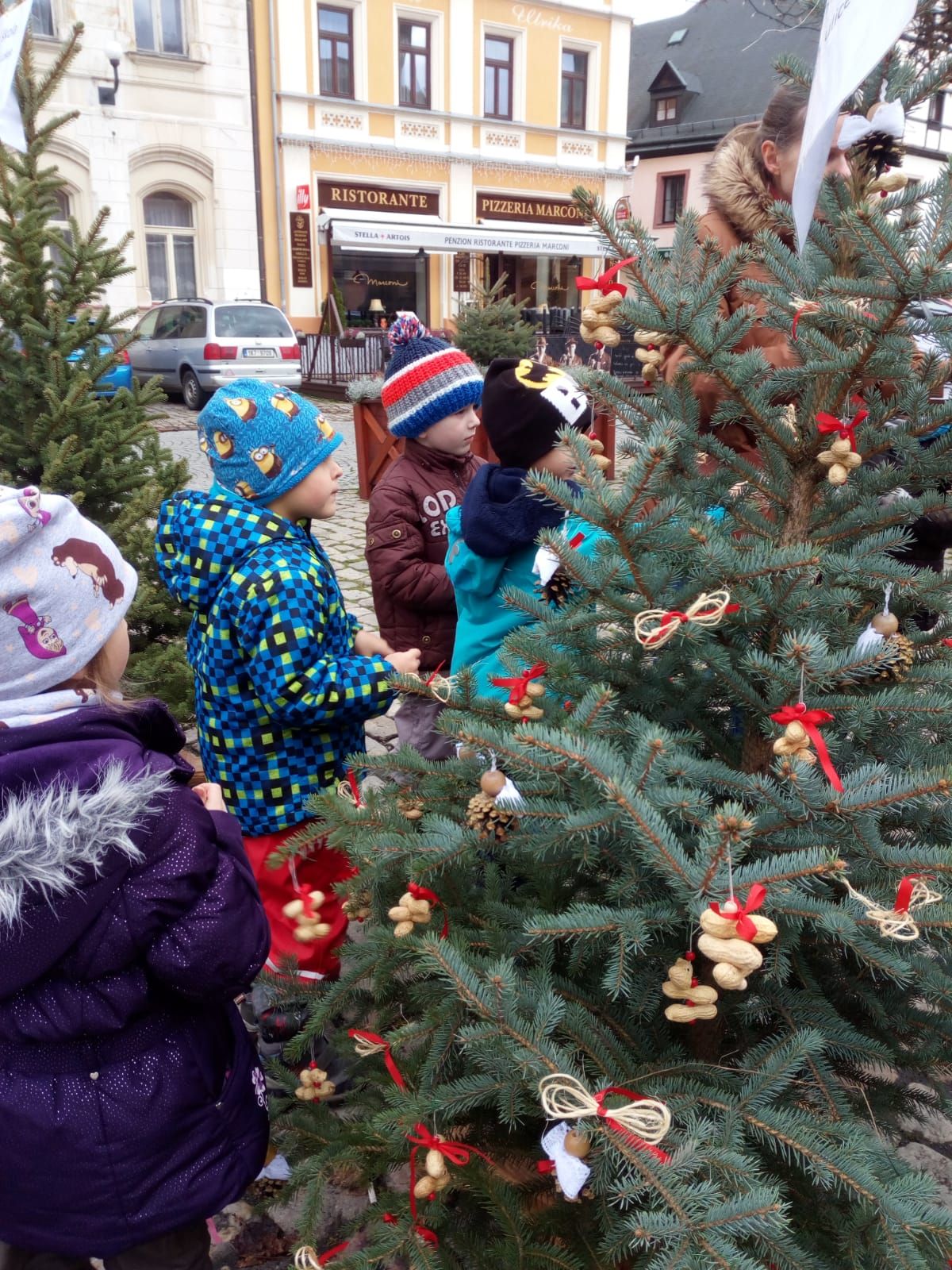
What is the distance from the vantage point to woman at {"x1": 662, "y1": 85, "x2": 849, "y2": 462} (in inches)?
73.5

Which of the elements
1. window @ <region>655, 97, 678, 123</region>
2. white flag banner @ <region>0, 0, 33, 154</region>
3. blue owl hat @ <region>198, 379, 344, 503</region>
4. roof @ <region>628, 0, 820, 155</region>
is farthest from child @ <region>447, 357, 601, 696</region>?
window @ <region>655, 97, 678, 123</region>

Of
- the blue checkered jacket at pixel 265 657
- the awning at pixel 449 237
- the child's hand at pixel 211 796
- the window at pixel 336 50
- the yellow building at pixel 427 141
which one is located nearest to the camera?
the child's hand at pixel 211 796

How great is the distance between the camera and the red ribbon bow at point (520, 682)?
1.55m

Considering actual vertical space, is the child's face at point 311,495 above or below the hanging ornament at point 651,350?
below

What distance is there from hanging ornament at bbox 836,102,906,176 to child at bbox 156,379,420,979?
1230 millimetres

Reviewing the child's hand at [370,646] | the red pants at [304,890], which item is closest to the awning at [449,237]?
the child's hand at [370,646]

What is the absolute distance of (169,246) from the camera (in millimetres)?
20641

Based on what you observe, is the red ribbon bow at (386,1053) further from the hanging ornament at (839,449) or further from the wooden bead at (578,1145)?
the hanging ornament at (839,449)

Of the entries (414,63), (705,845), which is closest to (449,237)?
(414,63)

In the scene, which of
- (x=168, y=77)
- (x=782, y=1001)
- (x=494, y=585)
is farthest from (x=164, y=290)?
(x=782, y=1001)

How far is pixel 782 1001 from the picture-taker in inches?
55.9

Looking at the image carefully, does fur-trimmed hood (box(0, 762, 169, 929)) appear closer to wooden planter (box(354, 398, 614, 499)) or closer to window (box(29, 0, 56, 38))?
wooden planter (box(354, 398, 614, 499))

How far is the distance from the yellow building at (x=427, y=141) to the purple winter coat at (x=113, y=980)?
21168 millimetres

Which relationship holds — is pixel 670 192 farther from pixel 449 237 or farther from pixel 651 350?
pixel 651 350
